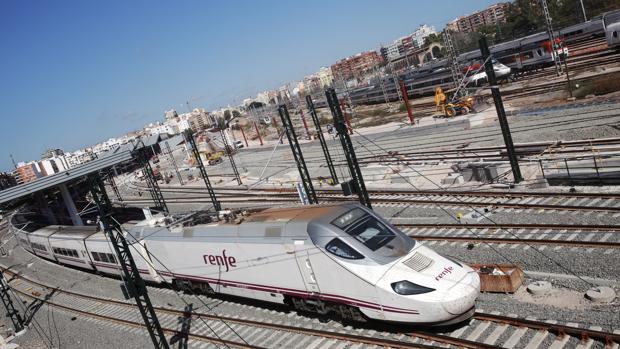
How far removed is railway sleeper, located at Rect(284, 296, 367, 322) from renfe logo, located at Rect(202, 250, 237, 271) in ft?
8.19

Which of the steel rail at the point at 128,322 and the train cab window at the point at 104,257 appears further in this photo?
the train cab window at the point at 104,257

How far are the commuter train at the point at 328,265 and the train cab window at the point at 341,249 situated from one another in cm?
3

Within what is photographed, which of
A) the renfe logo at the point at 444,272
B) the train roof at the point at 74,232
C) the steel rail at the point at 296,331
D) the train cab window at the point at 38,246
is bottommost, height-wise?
the steel rail at the point at 296,331

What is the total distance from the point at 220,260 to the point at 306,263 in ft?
15.2

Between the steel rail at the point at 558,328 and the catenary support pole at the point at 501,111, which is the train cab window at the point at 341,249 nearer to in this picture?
the steel rail at the point at 558,328

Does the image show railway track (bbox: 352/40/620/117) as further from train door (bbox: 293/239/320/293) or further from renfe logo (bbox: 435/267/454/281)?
train door (bbox: 293/239/320/293)

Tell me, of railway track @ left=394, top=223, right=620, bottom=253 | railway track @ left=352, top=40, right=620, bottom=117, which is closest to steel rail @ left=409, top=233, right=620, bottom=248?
railway track @ left=394, top=223, right=620, bottom=253

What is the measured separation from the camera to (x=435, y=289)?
12422mm

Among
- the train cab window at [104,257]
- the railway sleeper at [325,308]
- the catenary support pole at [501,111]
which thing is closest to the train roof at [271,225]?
the railway sleeper at [325,308]

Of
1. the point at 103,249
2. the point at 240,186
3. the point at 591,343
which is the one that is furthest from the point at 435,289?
the point at 240,186

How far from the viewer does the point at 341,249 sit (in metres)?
13.7

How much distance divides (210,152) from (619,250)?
67.9 m

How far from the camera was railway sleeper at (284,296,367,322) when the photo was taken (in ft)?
46.1

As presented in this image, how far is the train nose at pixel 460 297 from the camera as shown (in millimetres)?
12219
